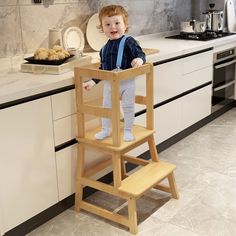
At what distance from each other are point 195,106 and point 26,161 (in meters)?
1.85

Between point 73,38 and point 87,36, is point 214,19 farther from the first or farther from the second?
point 73,38

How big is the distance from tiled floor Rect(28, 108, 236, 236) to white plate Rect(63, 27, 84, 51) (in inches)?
41.3

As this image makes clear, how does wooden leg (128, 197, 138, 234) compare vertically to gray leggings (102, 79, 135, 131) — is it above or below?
below

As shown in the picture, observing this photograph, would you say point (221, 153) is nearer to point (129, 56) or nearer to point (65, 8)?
point (129, 56)

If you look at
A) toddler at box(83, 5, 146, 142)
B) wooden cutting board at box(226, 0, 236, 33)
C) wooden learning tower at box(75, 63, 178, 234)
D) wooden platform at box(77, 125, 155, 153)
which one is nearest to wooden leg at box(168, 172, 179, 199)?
wooden learning tower at box(75, 63, 178, 234)

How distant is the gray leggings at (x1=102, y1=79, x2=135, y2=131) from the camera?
2.12m

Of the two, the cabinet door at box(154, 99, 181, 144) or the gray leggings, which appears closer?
the gray leggings

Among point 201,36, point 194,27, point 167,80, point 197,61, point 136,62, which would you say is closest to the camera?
point 136,62

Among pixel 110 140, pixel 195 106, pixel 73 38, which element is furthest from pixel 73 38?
pixel 195 106

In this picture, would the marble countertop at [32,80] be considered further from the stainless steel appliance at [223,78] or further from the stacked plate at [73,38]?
the stainless steel appliance at [223,78]

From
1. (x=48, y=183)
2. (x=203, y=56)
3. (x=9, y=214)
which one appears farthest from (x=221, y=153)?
(x=9, y=214)

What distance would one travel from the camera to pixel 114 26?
2043mm

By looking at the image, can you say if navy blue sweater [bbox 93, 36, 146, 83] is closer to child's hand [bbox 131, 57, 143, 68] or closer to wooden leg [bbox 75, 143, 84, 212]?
child's hand [bbox 131, 57, 143, 68]

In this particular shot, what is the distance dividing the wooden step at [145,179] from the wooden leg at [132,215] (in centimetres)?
5
